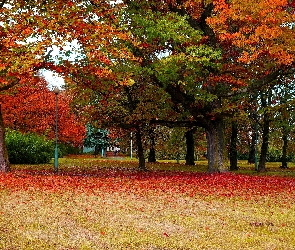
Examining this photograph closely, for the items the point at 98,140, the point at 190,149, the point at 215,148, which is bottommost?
the point at 215,148

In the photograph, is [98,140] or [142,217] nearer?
[142,217]

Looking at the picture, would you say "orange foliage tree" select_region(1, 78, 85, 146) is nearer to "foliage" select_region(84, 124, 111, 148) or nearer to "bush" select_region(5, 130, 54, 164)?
"bush" select_region(5, 130, 54, 164)

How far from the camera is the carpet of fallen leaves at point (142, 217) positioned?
29.0 ft

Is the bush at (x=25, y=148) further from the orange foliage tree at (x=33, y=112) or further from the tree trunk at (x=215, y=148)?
the tree trunk at (x=215, y=148)

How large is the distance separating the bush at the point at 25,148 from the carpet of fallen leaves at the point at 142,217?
22.5 m

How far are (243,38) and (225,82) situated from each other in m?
6.65

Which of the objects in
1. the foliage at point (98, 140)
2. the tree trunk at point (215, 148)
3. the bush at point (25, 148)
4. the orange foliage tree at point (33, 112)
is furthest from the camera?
the foliage at point (98, 140)

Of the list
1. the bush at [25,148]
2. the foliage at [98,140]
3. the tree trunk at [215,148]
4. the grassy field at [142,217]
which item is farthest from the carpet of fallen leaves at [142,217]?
the foliage at [98,140]

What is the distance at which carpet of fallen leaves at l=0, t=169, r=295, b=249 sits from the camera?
8.84 metres

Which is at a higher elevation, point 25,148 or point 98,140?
point 98,140

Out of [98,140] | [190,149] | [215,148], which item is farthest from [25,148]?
[98,140]

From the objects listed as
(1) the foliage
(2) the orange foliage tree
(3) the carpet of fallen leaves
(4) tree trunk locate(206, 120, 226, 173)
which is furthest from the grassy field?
(1) the foliage

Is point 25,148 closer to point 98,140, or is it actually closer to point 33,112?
point 33,112

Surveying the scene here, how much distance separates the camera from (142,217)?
37.8 feet
